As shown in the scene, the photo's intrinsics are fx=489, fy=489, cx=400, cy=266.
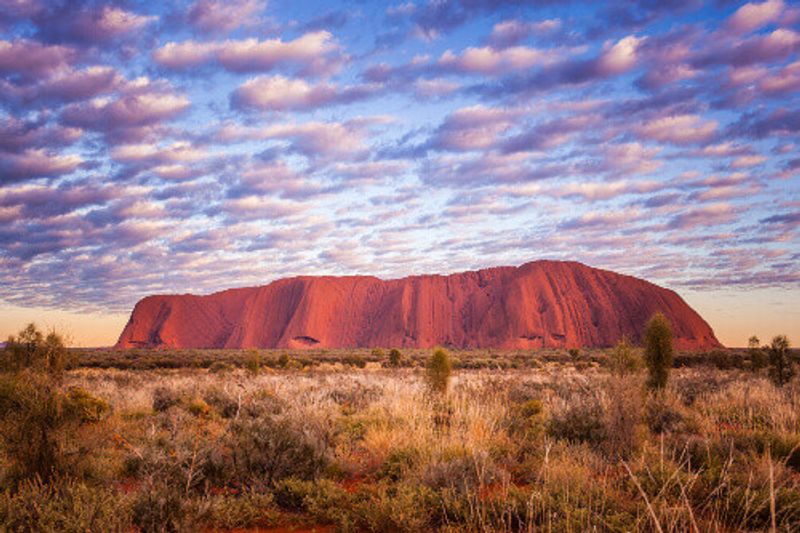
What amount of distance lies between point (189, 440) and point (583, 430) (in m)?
6.30

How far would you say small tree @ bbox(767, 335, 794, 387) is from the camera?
1677cm

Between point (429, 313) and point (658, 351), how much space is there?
88702 mm

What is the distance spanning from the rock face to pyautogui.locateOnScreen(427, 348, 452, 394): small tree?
76.0 meters

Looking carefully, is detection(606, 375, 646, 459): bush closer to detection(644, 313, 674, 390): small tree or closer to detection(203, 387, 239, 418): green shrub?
detection(644, 313, 674, 390): small tree

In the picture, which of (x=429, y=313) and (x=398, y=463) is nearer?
(x=398, y=463)

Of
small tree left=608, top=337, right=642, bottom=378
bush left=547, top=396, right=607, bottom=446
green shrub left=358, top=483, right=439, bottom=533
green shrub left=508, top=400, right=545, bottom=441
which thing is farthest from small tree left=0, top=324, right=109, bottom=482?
small tree left=608, top=337, right=642, bottom=378

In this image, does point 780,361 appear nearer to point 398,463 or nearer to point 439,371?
point 439,371

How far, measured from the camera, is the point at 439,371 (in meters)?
13.5

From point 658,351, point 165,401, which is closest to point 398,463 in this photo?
point 658,351

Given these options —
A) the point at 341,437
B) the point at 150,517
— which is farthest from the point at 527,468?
the point at 150,517

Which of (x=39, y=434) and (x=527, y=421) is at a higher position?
(x=39, y=434)

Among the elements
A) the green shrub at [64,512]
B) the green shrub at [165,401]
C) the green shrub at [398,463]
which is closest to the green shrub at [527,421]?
the green shrub at [398,463]

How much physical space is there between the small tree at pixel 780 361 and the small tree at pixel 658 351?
272 inches

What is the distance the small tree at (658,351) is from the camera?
42.2 ft
